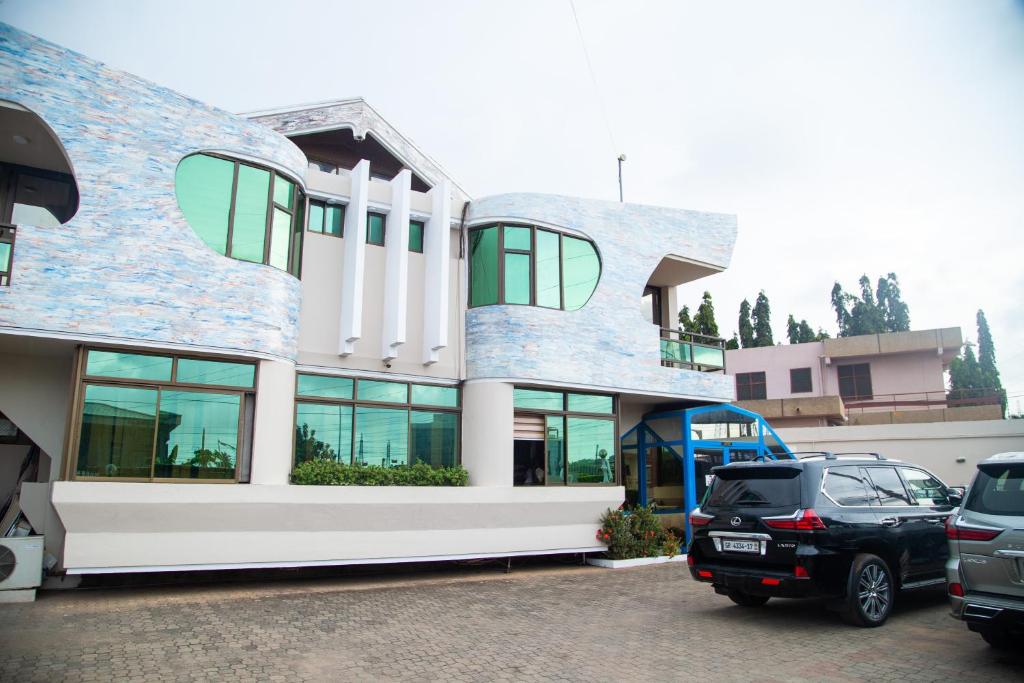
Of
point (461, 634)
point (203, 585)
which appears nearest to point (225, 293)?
point (203, 585)

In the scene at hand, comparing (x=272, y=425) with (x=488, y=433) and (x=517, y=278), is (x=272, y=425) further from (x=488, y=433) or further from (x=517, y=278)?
(x=517, y=278)

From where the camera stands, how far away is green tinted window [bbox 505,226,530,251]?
1412 cm

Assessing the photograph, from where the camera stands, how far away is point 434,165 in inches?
633

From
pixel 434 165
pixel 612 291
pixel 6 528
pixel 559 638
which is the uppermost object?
pixel 434 165

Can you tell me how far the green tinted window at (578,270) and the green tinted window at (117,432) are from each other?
7.87 metres

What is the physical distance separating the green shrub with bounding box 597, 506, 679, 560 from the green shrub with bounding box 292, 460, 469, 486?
3.20m

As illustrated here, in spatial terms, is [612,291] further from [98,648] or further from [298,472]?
[98,648]

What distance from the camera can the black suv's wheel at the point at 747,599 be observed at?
29.8 feet

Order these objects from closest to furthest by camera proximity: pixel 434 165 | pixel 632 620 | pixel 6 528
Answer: pixel 632 620, pixel 6 528, pixel 434 165

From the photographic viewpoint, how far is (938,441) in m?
24.5

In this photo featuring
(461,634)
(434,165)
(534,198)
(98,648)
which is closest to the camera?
(98,648)

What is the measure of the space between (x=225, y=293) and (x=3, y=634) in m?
5.25

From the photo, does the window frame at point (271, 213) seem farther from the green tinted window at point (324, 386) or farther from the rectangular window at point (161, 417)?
the rectangular window at point (161, 417)

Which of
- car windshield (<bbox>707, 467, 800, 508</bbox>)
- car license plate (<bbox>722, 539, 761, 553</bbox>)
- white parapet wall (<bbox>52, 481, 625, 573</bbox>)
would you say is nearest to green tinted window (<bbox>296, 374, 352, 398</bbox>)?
white parapet wall (<bbox>52, 481, 625, 573</bbox>)
